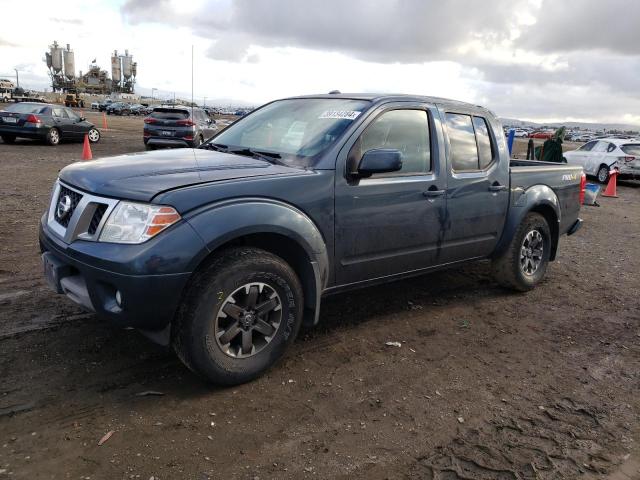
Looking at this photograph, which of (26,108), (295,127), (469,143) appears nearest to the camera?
(295,127)

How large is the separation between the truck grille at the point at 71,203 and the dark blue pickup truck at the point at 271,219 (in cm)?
1

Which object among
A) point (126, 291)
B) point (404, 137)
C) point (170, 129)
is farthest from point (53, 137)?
point (126, 291)

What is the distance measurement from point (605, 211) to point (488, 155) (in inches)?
341

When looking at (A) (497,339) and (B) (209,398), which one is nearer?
(B) (209,398)

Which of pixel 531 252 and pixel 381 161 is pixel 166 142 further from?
pixel 381 161

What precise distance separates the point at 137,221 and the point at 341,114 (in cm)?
179

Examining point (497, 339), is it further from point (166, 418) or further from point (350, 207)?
point (166, 418)

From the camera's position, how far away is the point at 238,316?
3.29 m

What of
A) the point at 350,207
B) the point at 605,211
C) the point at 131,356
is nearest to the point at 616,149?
the point at 605,211

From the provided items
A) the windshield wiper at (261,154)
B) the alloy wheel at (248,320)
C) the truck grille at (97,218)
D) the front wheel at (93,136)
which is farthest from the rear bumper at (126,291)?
the front wheel at (93,136)

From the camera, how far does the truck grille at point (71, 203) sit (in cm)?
334

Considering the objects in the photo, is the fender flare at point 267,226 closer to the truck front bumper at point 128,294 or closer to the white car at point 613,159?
the truck front bumper at point 128,294

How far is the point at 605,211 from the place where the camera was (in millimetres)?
12125

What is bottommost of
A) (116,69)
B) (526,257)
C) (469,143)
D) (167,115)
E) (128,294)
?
(526,257)
